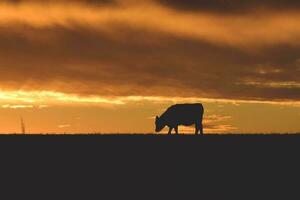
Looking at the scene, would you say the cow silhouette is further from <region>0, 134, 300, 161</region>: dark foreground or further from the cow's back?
<region>0, 134, 300, 161</region>: dark foreground

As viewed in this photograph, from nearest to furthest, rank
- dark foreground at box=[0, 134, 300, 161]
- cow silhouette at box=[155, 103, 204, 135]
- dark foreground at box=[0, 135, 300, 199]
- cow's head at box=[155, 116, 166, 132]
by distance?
dark foreground at box=[0, 135, 300, 199] → dark foreground at box=[0, 134, 300, 161] → cow silhouette at box=[155, 103, 204, 135] → cow's head at box=[155, 116, 166, 132]

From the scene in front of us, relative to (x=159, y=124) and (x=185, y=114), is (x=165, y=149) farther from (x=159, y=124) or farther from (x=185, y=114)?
(x=159, y=124)

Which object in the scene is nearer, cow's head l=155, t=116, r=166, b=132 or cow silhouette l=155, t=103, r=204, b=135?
cow silhouette l=155, t=103, r=204, b=135

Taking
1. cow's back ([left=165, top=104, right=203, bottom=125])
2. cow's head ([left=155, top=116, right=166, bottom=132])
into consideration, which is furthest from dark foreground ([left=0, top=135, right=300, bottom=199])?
cow's head ([left=155, top=116, right=166, bottom=132])

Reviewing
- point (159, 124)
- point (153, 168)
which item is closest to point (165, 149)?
point (153, 168)

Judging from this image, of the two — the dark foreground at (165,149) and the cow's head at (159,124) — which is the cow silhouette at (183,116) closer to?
the cow's head at (159,124)

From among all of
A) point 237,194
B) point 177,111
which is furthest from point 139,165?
point 177,111

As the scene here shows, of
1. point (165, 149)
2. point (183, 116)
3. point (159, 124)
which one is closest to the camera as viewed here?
point (165, 149)

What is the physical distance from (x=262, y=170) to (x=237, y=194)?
212 inches

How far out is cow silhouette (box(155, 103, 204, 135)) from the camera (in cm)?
5250

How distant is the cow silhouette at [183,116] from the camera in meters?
52.5

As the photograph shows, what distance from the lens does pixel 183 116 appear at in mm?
52688

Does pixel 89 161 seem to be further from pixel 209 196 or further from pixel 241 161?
pixel 209 196

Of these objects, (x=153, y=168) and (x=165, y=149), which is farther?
(x=165, y=149)
